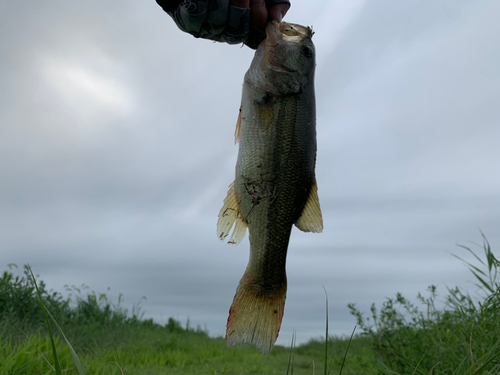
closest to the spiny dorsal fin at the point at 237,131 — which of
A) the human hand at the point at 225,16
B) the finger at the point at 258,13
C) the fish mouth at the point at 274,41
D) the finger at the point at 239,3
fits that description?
the fish mouth at the point at 274,41

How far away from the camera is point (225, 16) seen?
3080mm

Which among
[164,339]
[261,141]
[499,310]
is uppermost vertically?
[261,141]

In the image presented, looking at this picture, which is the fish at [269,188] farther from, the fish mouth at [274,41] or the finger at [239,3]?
the finger at [239,3]

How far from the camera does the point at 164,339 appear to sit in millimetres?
8359

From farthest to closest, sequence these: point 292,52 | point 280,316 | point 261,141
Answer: point 292,52, point 261,141, point 280,316

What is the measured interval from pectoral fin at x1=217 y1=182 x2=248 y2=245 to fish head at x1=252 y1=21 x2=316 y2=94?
0.95 m

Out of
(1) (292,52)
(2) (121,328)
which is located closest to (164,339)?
(2) (121,328)

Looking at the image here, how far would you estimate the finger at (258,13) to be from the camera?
3.23 meters

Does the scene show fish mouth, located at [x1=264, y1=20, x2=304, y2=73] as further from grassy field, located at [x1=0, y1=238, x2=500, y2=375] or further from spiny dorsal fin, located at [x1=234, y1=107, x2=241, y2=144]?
grassy field, located at [x1=0, y1=238, x2=500, y2=375]

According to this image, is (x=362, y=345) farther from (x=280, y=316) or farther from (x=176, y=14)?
(x=176, y=14)

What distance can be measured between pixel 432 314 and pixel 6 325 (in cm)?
620

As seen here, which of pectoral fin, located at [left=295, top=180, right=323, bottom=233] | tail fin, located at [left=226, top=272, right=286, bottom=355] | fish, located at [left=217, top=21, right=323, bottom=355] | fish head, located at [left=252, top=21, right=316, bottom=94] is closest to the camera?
tail fin, located at [left=226, top=272, right=286, bottom=355]

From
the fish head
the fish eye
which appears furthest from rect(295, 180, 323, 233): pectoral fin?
the fish eye

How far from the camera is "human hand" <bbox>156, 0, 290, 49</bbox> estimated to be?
3047 millimetres
